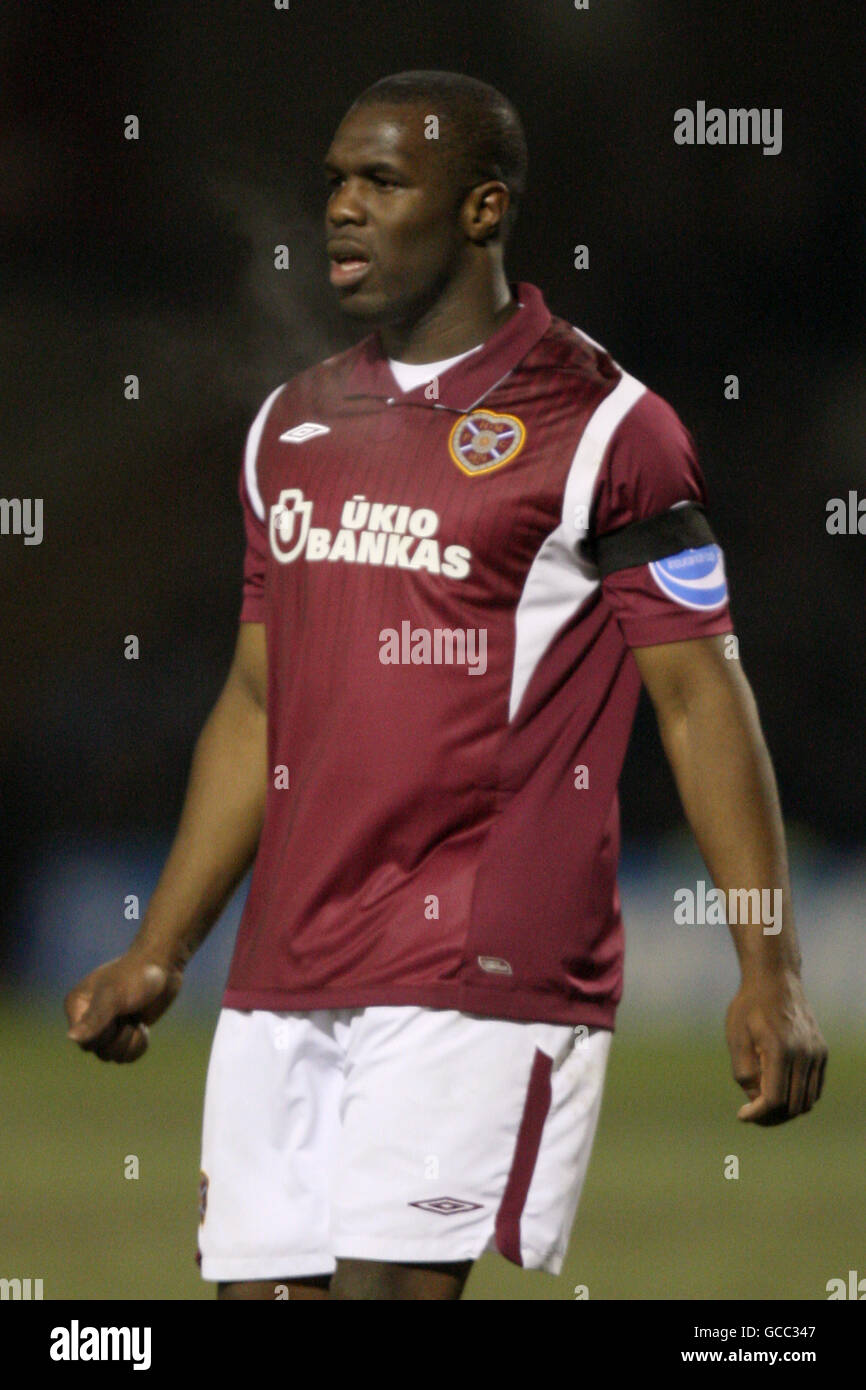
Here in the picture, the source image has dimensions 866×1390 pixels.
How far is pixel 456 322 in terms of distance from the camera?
274cm

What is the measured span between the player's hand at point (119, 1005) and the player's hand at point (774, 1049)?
74cm

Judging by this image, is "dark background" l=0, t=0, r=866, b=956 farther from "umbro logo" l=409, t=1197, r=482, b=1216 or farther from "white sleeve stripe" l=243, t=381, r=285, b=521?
"umbro logo" l=409, t=1197, r=482, b=1216

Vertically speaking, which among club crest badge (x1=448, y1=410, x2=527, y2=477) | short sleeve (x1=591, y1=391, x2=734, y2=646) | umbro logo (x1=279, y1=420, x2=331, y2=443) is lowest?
short sleeve (x1=591, y1=391, x2=734, y2=646)

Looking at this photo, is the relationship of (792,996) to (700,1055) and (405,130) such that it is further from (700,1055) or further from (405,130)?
(700,1055)

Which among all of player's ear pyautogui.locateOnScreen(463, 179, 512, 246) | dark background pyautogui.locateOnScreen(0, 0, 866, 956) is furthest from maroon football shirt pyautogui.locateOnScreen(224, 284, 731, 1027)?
dark background pyautogui.locateOnScreen(0, 0, 866, 956)

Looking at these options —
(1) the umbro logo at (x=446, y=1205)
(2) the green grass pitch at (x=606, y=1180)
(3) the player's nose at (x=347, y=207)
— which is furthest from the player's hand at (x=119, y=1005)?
(2) the green grass pitch at (x=606, y=1180)

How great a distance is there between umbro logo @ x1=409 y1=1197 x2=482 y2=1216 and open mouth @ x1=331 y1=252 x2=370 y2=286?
111 centimetres

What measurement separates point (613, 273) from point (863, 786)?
2.02 m

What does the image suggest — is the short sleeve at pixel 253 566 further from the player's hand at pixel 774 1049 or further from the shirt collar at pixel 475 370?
the player's hand at pixel 774 1049

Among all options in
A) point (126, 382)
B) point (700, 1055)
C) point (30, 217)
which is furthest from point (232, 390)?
point (700, 1055)

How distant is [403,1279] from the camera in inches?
96.0

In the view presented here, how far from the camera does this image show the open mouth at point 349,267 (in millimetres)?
2674

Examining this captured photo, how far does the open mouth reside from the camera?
267 cm

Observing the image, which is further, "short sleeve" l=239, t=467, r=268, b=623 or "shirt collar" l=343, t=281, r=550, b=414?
"short sleeve" l=239, t=467, r=268, b=623
